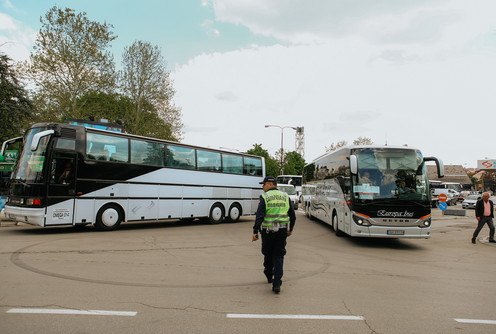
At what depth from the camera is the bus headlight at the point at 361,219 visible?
37.4 feet

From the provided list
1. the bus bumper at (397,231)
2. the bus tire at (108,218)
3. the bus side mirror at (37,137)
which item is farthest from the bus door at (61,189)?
the bus bumper at (397,231)

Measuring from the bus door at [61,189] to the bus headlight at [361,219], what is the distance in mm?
9001

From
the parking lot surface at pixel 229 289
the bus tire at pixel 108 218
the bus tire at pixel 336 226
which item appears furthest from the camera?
the bus tire at pixel 336 226

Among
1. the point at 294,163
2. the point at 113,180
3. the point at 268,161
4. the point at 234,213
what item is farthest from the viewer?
the point at 268,161

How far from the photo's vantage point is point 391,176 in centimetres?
1149

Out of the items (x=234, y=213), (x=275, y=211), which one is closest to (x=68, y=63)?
(x=234, y=213)

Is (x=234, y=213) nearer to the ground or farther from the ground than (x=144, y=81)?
nearer to the ground

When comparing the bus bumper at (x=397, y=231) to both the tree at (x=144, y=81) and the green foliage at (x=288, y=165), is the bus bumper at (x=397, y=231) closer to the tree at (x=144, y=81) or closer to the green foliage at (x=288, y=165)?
the tree at (x=144, y=81)

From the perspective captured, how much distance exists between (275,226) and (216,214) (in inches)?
476

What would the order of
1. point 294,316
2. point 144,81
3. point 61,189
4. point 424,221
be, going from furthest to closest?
point 144,81 < point 61,189 < point 424,221 < point 294,316

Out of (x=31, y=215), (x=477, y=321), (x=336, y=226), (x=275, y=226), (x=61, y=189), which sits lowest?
(x=477, y=321)

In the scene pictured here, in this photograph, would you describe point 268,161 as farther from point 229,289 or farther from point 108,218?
point 229,289

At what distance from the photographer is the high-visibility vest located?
6160 millimetres

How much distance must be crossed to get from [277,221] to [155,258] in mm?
3830
